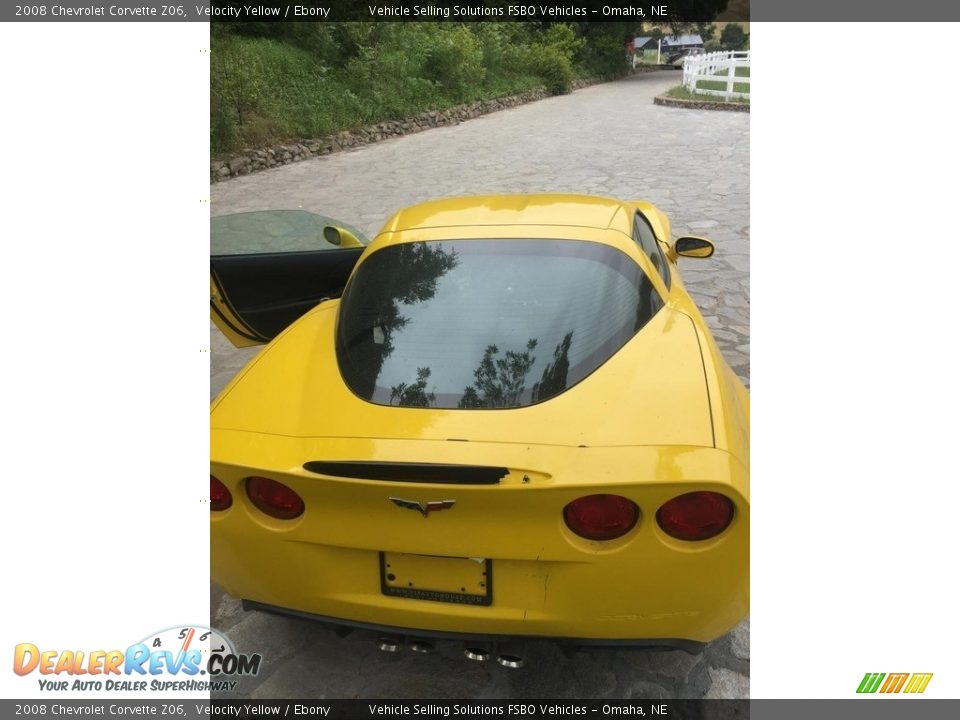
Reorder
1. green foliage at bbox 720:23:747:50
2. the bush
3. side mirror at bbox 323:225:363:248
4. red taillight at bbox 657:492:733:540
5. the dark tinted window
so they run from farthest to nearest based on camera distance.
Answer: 1. green foliage at bbox 720:23:747:50
2. the bush
3. side mirror at bbox 323:225:363:248
4. the dark tinted window
5. red taillight at bbox 657:492:733:540

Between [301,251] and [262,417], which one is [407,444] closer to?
[262,417]

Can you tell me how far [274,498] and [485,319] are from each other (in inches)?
34.8

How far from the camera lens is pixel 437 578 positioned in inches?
71.9

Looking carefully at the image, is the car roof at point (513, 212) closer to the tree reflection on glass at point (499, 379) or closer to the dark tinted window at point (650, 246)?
the dark tinted window at point (650, 246)

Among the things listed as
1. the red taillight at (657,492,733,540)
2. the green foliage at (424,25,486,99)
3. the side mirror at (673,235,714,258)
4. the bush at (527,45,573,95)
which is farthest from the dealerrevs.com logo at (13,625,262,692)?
the bush at (527,45,573,95)

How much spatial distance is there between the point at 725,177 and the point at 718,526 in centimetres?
937

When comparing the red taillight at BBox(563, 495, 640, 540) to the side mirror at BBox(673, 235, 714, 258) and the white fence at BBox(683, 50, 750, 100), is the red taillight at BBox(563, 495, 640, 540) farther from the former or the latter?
the white fence at BBox(683, 50, 750, 100)

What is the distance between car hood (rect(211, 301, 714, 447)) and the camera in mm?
1836

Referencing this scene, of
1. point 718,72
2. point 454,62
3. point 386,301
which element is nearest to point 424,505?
point 386,301

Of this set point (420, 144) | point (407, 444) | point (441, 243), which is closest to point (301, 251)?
point (441, 243)

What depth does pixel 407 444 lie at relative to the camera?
1.81m

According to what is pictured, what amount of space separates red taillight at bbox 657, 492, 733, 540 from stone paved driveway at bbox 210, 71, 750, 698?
1.61ft
